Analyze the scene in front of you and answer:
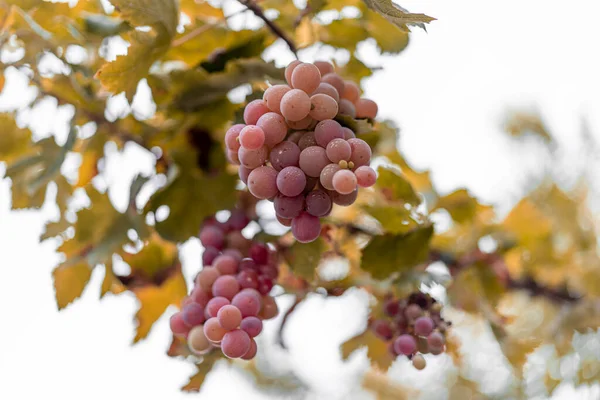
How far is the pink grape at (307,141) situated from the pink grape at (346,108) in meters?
0.05

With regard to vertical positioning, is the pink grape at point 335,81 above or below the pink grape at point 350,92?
above

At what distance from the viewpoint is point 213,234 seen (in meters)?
0.47

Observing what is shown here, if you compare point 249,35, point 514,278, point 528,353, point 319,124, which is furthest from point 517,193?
point 319,124

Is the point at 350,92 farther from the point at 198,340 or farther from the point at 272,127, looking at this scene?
the point at 198,340

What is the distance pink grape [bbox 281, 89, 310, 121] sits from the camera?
0.32 m

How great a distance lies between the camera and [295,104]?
318mm

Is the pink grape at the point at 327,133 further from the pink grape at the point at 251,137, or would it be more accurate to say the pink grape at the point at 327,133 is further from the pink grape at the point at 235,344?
the pink grape at the point at 235,344

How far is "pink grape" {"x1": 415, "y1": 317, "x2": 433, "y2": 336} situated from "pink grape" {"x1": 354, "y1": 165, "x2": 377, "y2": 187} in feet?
0.57

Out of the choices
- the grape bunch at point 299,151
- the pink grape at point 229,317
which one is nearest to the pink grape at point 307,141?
the grape bunch at point 299,151

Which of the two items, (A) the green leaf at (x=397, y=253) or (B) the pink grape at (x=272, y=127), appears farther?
(A) the green leaf at (x=397, y=253)

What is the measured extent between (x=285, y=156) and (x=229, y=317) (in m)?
0.11

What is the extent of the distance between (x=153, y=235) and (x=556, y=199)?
0.66 metres

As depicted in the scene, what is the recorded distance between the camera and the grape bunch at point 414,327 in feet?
1.39

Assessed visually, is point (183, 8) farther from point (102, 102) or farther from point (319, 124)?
point (319, 124)
